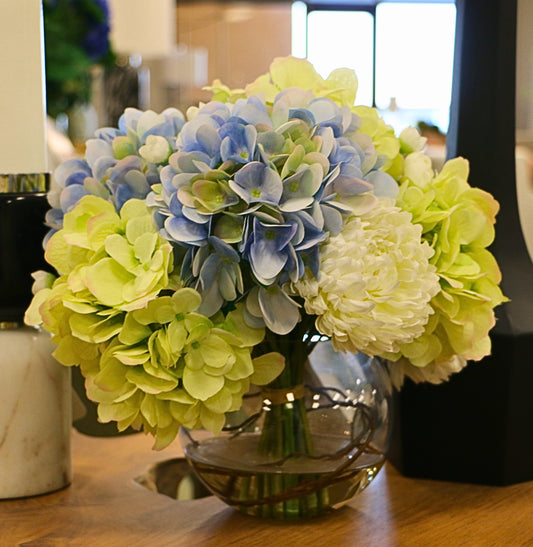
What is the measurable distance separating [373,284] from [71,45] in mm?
1970

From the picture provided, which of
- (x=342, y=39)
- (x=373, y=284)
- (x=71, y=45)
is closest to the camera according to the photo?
(x=373, y=284)

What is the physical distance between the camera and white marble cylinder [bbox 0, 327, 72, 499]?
0.64 metres

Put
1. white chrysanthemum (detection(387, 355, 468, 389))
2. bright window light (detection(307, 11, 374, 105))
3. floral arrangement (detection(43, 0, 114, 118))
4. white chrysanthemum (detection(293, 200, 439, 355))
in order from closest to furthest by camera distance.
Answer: white chrysanthemum (detection(293, 200, 439, 355)) < white chrysanthemum (detection(387, 355, 468, 389)) < floral arrangement (detection(43, 0, 114, 118)) < bright window light (detection(307, 11, 374, 105))

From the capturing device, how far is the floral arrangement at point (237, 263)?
1.60 feet

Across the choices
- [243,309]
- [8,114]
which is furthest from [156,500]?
[8,114]

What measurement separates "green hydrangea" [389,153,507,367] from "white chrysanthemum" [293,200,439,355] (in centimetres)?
4

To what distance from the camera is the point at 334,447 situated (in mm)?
576

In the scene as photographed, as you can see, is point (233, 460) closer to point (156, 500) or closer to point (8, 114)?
point (156, 500)

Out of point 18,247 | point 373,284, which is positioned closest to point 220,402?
point 373,284

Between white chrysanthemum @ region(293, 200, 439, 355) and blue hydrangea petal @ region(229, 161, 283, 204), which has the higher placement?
blue hydrangea petal @ region(229, 161, 283, 204)

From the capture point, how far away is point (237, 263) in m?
0.50

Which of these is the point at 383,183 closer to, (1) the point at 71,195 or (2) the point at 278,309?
(2) the point at 278,309

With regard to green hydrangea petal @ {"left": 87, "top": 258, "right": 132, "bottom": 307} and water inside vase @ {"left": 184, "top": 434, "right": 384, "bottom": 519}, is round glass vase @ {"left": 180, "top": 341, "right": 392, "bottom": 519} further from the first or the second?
green hydrangea petal @ {"left": 87, "top": 258, "right": 132, "bottom": 307}

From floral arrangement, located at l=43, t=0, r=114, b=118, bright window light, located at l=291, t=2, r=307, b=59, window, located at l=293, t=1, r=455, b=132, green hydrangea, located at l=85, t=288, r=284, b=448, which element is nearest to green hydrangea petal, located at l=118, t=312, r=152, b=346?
green hydrangea, located at l=85, t=288, r=284, b=448
